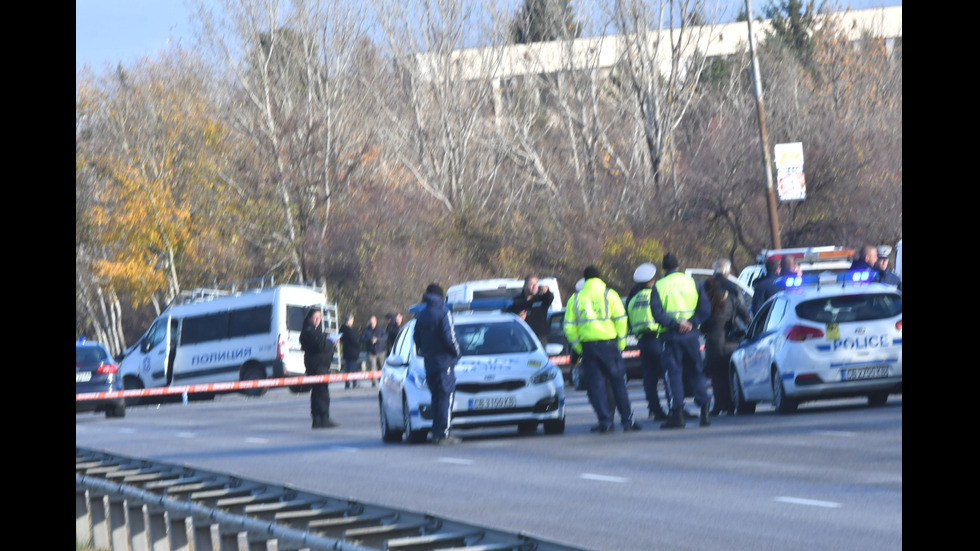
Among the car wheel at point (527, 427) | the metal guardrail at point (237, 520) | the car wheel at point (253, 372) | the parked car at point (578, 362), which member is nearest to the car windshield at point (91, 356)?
the car wheel at point (253, 372)

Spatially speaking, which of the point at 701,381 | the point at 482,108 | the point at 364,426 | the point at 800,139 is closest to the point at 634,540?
the point at 701,381

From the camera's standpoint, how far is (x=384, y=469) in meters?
16.3

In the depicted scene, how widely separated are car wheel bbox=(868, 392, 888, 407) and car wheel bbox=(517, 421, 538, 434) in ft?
12.9

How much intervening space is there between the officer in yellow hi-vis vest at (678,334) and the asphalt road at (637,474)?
31 cm

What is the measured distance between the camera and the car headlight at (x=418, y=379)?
62.7ft

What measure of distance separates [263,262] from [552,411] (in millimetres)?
42873

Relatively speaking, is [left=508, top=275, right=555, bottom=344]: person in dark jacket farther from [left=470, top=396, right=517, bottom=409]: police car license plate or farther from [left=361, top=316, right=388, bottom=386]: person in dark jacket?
[left=361, top=316, right=388, bottom=386]: person in dark jacket

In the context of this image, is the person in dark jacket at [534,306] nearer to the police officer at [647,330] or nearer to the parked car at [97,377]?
the police officer at [647,330]

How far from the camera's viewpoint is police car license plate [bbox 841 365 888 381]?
1891 cm

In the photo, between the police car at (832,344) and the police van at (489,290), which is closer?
the police car at (832,344)

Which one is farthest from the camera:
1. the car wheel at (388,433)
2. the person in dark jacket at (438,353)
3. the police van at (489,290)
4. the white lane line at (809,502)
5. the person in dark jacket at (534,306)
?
the police van at (489,290)

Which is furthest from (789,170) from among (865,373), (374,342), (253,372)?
(865,373)
